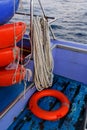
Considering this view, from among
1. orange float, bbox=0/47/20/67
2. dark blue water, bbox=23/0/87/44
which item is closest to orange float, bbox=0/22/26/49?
orange float, bbox=0/47/20/67

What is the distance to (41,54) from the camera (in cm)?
241

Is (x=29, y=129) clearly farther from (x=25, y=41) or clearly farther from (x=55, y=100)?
(x=25, y=41)

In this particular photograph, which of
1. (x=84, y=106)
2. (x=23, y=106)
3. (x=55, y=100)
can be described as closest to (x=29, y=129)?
(x=23, y=106)

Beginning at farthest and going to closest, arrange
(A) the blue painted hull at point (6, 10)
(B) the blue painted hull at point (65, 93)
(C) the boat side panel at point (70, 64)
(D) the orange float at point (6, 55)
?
(C) the boat side panel at point (70, 64)
(B) the blue painted hull at point (65, 93)
(D) the orange float at point (6, 55)
(A) the blue painted hull at point (6, 10)

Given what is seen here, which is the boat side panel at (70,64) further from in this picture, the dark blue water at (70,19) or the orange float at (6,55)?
the dark blue water at (70,19)

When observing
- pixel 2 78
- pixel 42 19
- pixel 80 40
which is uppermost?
pixel 42 19

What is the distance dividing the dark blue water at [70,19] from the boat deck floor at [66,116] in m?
3.38

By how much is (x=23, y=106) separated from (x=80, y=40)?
4146 mm

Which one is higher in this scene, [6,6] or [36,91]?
[6,6]

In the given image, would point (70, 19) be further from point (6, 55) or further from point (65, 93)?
point (6, 55)

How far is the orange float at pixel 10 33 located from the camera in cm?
201

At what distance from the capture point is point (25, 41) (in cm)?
297

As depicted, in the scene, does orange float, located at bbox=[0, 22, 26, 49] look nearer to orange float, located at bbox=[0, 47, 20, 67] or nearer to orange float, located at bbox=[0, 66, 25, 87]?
orange float, located at bbox=[0, 47, 20, 67]

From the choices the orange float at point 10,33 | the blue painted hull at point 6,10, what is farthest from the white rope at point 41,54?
the blue painted hull at point 6,10
